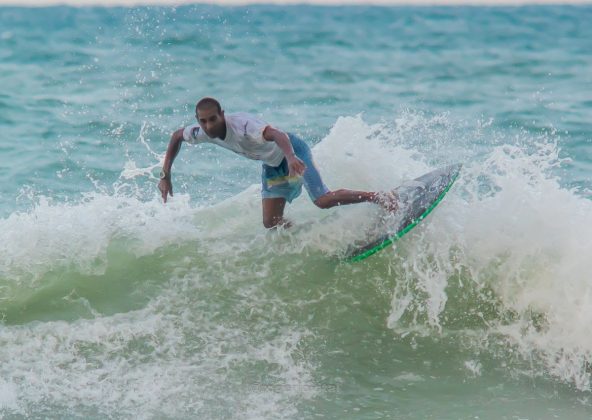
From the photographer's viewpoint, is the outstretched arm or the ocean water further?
the outstretched arm

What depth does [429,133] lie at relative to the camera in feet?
A: 41.9

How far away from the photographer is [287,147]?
6.67 meters

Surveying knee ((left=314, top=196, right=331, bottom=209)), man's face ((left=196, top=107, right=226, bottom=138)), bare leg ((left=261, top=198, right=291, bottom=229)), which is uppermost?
man's face ((left=196, top=107, right=226, bottom=138))

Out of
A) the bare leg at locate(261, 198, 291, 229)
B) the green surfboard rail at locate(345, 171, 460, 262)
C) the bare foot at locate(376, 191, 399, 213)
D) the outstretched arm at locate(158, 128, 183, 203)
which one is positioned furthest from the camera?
the bare leg at locate(261, 198, 291, 229)

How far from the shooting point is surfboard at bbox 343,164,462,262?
7.45 meters

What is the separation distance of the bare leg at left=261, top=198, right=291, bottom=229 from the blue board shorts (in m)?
0.06

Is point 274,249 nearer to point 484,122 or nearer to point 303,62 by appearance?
point 484,122

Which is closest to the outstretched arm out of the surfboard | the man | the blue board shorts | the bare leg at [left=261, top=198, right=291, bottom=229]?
the man

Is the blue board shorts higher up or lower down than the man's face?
lower down

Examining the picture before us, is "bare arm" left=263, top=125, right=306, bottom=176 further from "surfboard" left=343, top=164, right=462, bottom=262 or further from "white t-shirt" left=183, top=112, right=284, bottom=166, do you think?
"surfboard" left=343, top=164, right=462, bottom=262

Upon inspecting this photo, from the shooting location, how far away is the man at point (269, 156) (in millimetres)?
6785

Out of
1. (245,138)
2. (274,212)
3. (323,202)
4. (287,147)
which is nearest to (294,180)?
(323,202)

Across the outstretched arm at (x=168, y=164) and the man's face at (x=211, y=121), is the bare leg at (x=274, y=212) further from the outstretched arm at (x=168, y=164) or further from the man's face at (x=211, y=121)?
the man's face at (x=211, y=121)

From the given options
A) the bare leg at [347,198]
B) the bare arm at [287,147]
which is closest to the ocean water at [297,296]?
the bare leg at [347,198]
